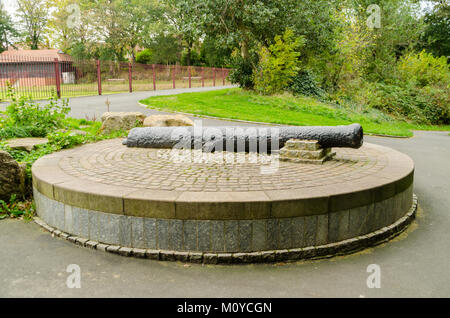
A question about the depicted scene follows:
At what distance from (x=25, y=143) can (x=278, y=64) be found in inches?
595

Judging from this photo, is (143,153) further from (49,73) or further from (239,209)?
(49,73)

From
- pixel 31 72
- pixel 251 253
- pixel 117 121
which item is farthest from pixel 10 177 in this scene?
pixel 31 72

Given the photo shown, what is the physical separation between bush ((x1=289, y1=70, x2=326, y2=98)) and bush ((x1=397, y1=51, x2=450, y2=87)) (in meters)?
6.66

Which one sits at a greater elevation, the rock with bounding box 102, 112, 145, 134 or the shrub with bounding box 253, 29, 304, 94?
the shrub with bounding box 253, 29, 304, 94

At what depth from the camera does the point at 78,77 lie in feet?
72.1

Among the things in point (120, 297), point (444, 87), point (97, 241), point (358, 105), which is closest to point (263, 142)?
point (97, 241)

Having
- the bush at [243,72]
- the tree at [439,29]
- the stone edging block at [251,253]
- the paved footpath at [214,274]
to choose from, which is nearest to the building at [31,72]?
the bush at [243,72]

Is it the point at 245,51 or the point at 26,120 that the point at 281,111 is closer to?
the point at 245,51

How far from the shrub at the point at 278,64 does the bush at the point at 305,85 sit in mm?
621

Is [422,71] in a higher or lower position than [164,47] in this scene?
lower

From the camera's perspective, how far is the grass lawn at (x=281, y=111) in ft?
47.2

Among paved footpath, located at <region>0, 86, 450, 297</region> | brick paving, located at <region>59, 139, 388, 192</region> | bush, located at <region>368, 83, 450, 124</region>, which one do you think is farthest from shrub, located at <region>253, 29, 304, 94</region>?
paved footpath, located at <region>0, 86, 450, 297</region>

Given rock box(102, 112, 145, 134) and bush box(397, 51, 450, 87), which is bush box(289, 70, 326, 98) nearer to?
bush box(397, 51, 450, 87)

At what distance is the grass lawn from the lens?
1438 cm
